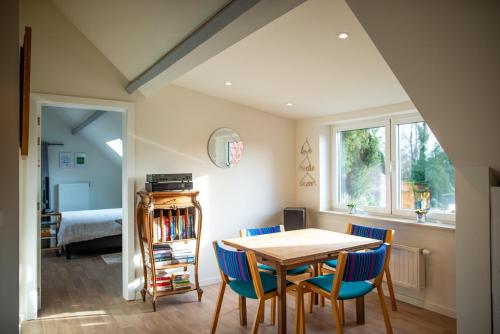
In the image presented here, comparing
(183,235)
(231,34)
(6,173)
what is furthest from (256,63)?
(6,173)

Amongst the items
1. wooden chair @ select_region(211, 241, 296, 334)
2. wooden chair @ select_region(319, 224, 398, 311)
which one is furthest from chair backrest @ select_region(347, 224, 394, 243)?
wooden chair @ select_region(211, 241, 296, 334)

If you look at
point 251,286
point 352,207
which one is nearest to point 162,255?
point 251,286

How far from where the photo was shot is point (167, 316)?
335 cm

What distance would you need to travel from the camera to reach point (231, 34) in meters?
2.22

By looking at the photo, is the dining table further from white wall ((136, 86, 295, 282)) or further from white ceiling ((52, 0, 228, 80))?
white ceiling ((52, 0, 228, 80))

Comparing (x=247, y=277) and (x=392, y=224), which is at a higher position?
(x=392, y=224)

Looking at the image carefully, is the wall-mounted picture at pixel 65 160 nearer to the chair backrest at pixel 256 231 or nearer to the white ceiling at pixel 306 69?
the white ceiling at pixel 306 69

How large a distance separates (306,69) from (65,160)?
254 inches

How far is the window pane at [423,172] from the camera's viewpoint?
3498mm

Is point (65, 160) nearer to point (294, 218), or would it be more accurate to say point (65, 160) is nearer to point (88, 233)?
point (88, 233)

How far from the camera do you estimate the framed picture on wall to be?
790cm

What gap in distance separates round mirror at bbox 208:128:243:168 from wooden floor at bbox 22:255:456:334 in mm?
1462

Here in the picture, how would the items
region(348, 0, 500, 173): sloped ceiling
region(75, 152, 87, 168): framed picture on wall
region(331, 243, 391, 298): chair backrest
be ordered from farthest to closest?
region(75, 152, 87, 168): framed picture on wall, region(331, 243, 391, 298): chair backrest, region(348, 0, 500, 173): sloped ceiling

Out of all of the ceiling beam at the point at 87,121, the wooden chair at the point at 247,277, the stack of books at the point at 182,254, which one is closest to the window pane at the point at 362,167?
the wooden chair at the point at 247,277
